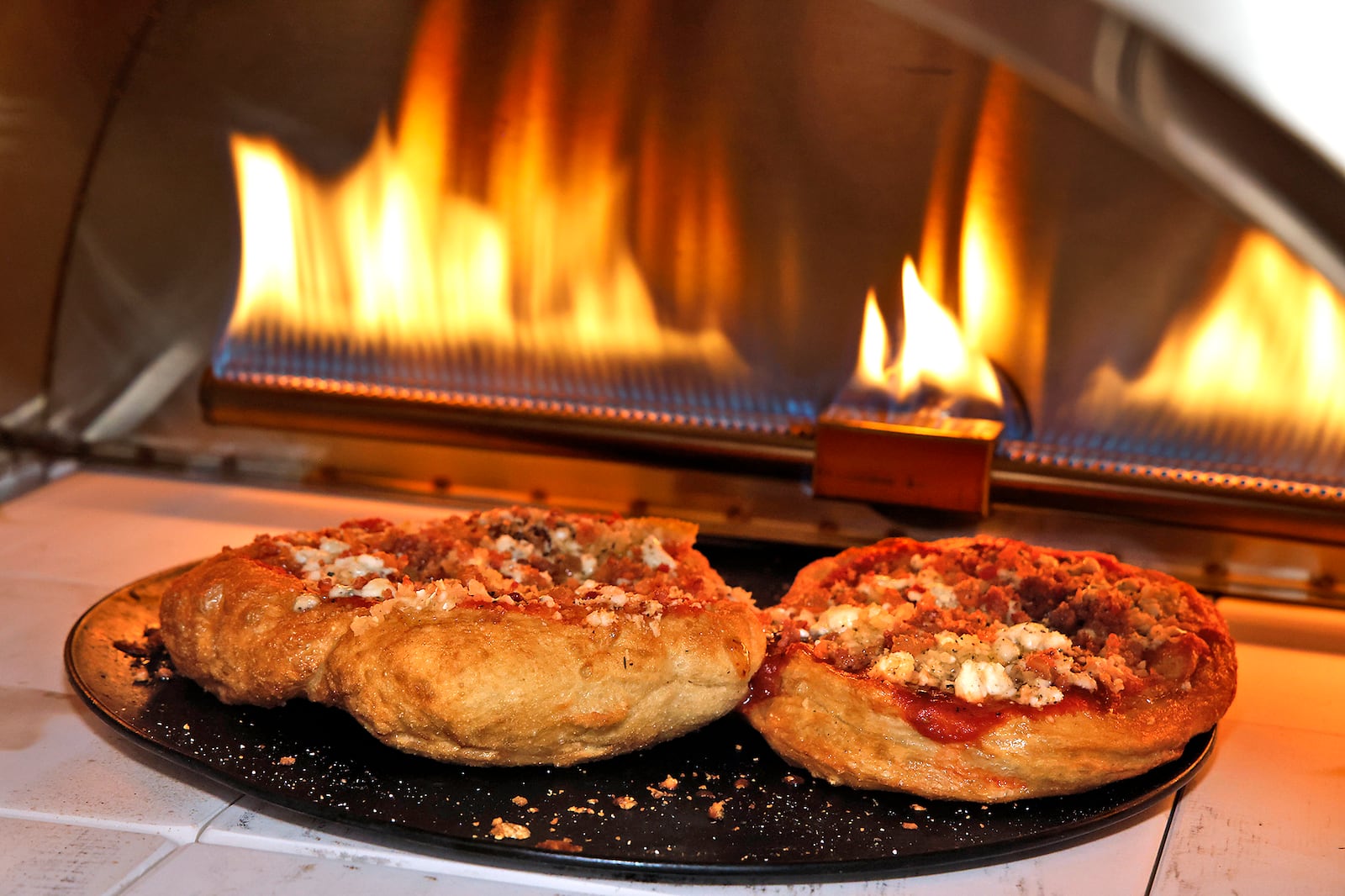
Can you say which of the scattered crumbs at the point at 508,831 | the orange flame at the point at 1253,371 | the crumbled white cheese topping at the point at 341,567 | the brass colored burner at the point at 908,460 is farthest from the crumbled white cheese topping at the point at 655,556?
the orange flame at the point at 1253,371

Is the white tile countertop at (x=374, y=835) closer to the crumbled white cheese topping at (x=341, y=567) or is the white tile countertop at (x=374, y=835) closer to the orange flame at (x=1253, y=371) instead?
the crumbled white cheese topping at (x=341, y=567)

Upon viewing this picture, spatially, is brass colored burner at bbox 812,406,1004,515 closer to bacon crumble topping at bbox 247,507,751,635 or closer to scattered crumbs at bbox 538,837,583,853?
bacon crumble topping at bbox 247,507,751,635

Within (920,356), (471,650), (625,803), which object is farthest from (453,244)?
(625,803)

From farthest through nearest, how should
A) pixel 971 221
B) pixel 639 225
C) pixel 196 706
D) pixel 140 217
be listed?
1. pixel 140 217
2. pixel 639 225
3. pixel 971 221
4. pixel 196 706

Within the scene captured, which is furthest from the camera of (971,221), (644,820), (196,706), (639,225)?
(639,225)

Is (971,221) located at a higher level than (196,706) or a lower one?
higher

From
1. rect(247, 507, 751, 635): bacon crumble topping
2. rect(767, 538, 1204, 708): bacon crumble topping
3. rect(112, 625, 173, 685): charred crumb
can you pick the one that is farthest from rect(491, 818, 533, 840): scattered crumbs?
rect(112, 625, 173, 685): charred crumb

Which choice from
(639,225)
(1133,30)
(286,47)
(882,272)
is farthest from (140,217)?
(1133,30)

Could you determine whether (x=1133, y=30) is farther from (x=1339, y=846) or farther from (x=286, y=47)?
(x=286, y=47)
